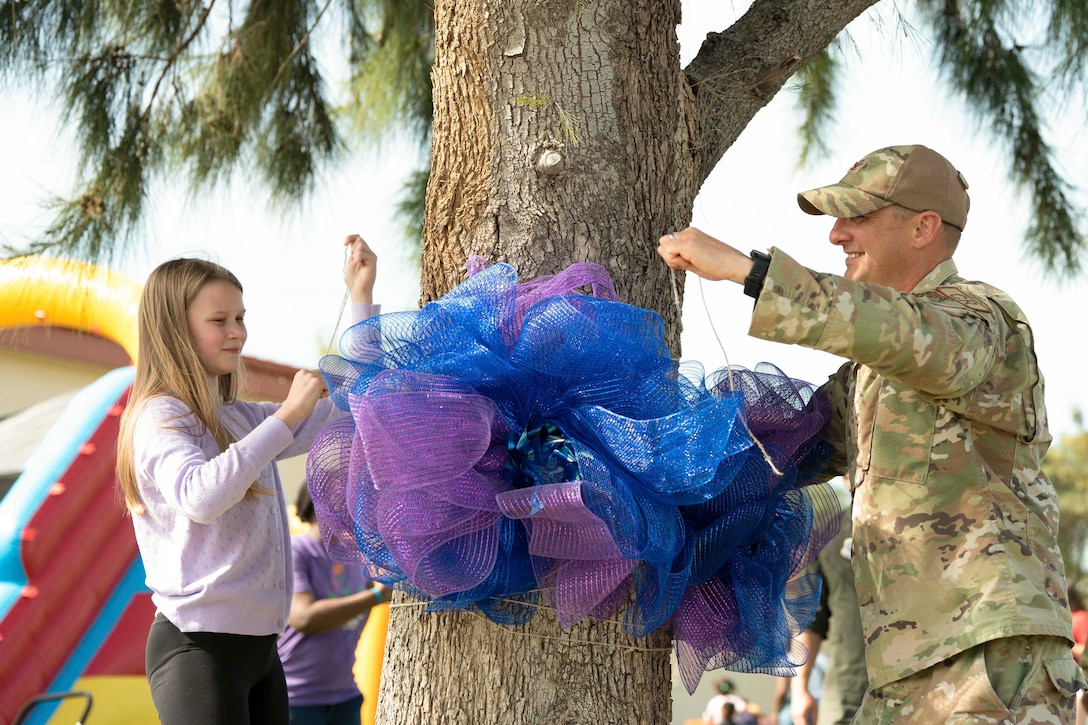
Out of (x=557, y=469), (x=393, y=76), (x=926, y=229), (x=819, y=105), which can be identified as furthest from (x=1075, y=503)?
(x=557, y=469)

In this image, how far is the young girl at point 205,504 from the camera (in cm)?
197

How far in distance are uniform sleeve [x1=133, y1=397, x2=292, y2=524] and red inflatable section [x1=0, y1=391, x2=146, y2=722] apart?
233 centimetres

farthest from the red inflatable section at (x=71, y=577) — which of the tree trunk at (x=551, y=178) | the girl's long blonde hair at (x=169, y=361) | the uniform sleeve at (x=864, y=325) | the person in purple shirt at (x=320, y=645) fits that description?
the uniform sleeve at (x=864, y=325)

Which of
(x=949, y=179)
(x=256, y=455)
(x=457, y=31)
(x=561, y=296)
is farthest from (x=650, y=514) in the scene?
(x=457, y=31)

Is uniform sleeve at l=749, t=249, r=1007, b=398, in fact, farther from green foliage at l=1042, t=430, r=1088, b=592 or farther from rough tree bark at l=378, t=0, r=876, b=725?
green foliage at l=1042, t=430, r=1088, b=592

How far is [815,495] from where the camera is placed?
207cm

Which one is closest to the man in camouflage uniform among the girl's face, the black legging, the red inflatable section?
the girl's face

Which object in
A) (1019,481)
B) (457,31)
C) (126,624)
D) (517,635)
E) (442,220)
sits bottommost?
(126,624)

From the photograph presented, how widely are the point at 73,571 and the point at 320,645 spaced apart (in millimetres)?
1131

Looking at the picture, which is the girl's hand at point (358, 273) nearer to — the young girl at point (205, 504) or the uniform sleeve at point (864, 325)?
the young girl at point (205, 504)

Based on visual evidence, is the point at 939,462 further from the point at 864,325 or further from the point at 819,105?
the point at 819,105

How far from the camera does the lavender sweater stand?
1938 millimetres

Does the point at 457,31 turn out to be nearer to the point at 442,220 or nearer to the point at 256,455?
the point at 442,220

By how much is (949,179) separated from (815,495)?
A: 0.63 m
